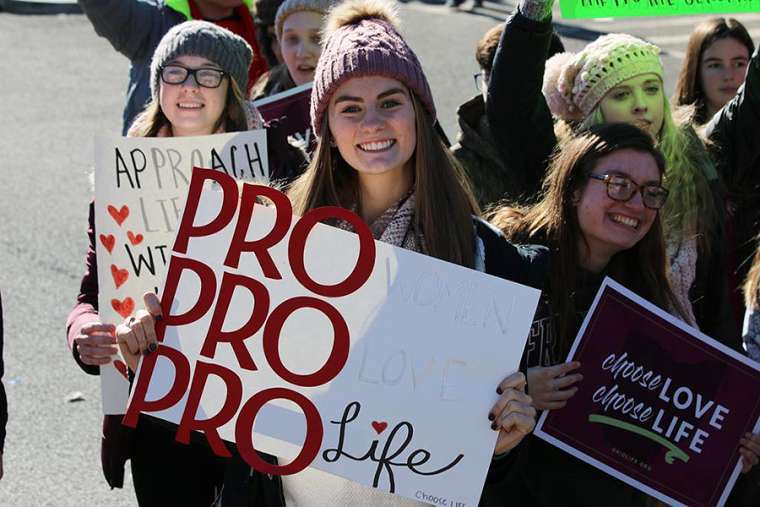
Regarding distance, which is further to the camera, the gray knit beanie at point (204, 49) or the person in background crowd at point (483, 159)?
the person in background crowd at point (483, 159)

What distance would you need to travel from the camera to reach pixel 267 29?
19.0 feet

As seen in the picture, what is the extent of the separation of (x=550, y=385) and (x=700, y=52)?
273 cm

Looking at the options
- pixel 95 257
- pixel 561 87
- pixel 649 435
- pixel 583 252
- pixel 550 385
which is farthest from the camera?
pixel 561 87

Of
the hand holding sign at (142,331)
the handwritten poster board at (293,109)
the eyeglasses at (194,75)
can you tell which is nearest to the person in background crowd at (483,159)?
the handwritten poster board at (293,109)

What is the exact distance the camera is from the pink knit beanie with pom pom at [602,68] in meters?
4.18

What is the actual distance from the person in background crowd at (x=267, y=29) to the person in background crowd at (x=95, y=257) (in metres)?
1.57

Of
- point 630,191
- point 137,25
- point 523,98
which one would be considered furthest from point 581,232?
point 137,25

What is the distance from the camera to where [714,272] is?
381 centimetres

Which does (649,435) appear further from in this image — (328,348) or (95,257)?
(95,257)

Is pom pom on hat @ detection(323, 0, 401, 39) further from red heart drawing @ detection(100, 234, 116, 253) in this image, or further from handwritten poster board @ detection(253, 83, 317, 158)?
handwritten poster board @ detection(253, 83, 317, 158)

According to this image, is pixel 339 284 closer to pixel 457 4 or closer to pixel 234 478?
pixel 234 478

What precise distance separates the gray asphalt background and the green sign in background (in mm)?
1163

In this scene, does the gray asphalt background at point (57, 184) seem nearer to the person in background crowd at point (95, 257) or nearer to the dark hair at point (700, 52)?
the person in background crowd at point (95, 257)

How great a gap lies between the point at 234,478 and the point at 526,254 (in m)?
0.83
